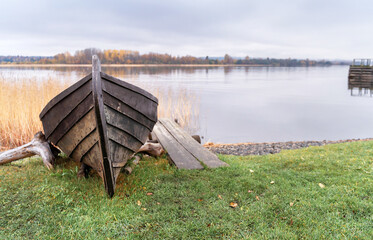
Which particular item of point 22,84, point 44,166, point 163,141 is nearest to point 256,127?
point 163,141

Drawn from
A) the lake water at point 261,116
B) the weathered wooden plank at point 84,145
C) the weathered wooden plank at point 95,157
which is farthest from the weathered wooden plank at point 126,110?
the lake water at point 261,116

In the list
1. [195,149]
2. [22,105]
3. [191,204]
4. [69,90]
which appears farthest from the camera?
[22,105]

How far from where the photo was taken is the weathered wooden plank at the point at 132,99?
380 centimetres

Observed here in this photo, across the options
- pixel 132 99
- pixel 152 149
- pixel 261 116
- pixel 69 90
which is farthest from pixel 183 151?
pixel 261 116

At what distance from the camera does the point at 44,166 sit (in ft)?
18.2

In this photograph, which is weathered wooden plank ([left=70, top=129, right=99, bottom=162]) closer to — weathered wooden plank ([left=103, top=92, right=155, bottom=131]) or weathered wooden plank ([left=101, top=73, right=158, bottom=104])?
weathered wooden plank ([left=103, top=92, right=155, bottom=131])

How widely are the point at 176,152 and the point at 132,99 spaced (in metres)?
2.44

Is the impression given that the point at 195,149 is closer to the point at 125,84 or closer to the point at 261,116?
the point at 125,84

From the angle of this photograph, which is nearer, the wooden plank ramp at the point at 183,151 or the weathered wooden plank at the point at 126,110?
the weathered wooden plank at the point at 126,110

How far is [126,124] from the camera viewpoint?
166 inches

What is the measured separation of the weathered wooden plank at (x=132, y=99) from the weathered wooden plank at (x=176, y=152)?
1.28 m

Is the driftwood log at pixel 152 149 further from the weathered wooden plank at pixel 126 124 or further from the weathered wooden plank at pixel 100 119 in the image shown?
the weathered wooden plank at pixel 100 119

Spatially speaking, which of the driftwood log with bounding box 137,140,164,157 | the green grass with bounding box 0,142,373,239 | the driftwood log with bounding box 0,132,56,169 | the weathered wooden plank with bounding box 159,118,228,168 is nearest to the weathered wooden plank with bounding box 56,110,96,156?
the green grass with bounding box 0,142,373,239

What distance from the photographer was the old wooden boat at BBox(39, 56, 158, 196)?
370 centimetres
